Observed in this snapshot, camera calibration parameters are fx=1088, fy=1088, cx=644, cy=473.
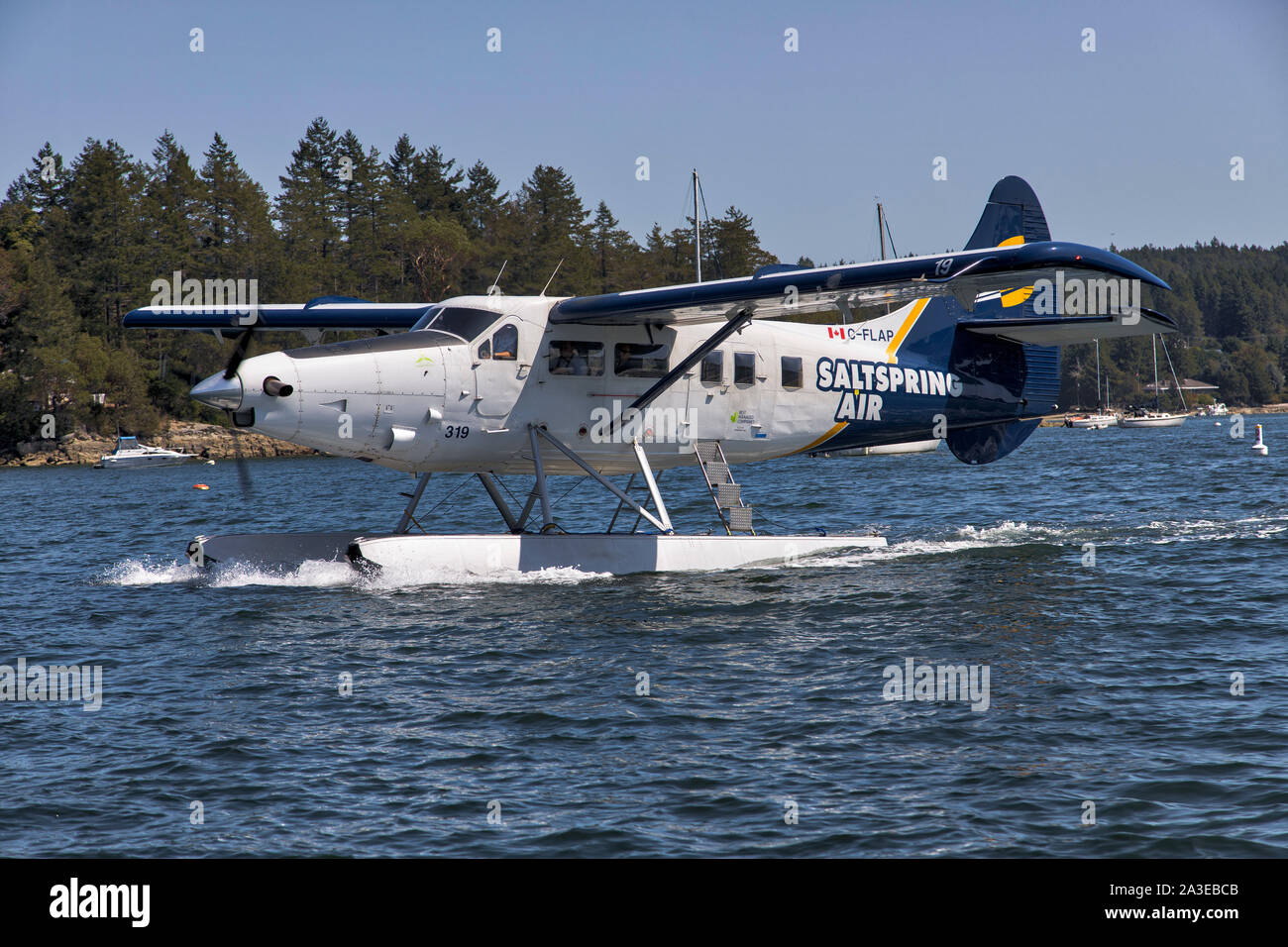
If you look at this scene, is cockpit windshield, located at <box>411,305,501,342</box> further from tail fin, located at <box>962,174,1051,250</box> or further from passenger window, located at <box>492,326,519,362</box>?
tail fin, located at <box>962,174,1051,250</box>

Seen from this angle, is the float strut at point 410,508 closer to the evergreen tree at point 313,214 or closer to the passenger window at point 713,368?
the passenger window at point 713,368

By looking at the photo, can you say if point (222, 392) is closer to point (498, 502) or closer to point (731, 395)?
point (498, 502)

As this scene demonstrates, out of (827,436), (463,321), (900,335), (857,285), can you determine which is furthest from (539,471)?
(900,335)

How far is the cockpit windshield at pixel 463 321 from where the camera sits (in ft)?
45.4

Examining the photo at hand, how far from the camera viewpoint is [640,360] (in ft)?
49.0

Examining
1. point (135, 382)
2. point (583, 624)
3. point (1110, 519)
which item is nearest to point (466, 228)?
point (135, 382)

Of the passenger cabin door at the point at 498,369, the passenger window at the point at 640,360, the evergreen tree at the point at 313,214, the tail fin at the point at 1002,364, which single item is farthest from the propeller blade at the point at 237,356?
the evergreen tree at the point at 313,214

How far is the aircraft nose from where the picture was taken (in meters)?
11.9

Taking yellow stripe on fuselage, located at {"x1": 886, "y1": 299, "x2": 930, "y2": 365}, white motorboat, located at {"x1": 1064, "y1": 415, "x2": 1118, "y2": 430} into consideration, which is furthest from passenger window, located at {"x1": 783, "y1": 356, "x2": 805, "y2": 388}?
white motorboat, located at {"x1": 1064, "y1": 415, "x2": 1118, "y2": 430}

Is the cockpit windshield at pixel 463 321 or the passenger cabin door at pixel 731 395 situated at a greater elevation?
the cockpit windshield at pixel 463 321

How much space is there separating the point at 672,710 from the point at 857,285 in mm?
6525

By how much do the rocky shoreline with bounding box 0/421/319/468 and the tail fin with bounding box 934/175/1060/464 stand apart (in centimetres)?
5210

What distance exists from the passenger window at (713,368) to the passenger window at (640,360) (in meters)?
0.63
